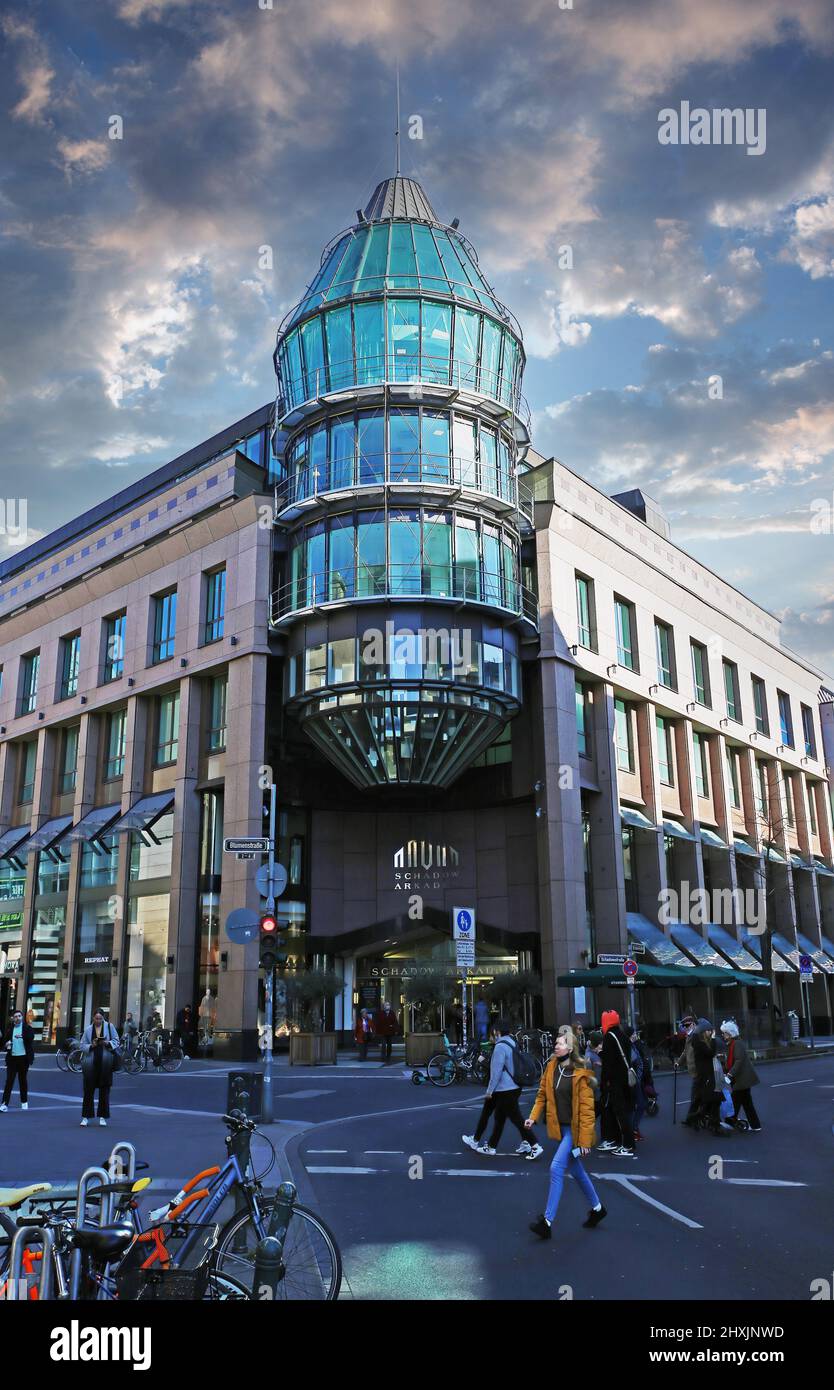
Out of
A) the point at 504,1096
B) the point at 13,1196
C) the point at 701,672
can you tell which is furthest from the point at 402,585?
the point at 13,1196

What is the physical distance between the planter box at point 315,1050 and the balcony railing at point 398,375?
20.7m

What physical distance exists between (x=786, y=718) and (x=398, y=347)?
34852mm

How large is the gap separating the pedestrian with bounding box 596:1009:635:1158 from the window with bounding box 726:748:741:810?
40.8 m

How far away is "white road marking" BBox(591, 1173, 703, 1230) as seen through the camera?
9.02m

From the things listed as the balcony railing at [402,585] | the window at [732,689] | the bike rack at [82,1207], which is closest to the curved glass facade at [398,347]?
the balcony railing at [402,585]

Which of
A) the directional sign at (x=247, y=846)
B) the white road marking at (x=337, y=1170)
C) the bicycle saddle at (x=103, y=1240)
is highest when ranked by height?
the directional sign at (x=247, y=846)

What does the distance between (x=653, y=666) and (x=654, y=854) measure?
815 centimetres

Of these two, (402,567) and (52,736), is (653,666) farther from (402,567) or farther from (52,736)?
(52,736)

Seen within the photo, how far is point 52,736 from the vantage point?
48.2 m

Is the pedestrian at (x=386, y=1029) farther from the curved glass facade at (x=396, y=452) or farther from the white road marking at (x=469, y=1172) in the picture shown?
the white road marking at (x=469, y=1172)

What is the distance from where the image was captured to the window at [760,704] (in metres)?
57.2

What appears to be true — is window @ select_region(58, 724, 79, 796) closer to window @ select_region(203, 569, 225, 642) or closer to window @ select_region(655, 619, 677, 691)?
window @ select_region(203, 569, 225, 642)

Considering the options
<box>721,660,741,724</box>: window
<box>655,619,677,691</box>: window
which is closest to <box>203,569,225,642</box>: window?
<box>655,619,677,691</box>: window
